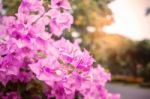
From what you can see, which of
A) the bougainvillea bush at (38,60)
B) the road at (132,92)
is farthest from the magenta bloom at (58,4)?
the road at (132,92)

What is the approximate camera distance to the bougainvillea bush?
1.03m

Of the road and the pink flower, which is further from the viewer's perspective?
the road

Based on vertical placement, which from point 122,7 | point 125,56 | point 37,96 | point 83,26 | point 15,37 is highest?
point 125,56

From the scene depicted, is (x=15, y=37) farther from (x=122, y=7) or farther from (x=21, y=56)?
(x=122, y=7)

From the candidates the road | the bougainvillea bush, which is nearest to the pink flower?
the bougainvillea bush

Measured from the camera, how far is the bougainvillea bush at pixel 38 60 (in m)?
1.03

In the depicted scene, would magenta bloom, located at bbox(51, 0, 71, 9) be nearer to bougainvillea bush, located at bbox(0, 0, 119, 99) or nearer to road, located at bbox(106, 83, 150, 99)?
bougainvillea bush, located at bbox(0, 0, 119, 99)

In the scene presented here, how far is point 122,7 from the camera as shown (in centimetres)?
997

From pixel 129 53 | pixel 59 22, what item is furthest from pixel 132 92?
pixel 59 22

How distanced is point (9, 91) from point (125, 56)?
50.3 ft

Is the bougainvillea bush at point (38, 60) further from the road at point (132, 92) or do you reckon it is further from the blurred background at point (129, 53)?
the road at point (132, 92)

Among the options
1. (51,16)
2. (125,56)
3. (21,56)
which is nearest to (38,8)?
(51,16)

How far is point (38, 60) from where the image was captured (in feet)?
3.50

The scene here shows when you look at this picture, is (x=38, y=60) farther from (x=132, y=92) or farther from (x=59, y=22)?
(x=132, y=92)
